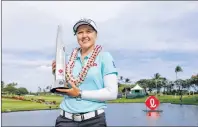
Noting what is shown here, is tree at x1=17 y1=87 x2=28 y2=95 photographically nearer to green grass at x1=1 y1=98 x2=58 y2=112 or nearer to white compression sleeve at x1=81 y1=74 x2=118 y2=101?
green grass at x1=1 y1=98 x2=58 y2=112

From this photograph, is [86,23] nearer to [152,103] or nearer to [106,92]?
[106,92]

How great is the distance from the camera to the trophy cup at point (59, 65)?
1.14 metres

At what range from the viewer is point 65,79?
117 centimetres

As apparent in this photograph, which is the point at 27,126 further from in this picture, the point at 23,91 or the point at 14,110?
the point at 14,110

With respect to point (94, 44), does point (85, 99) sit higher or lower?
lower

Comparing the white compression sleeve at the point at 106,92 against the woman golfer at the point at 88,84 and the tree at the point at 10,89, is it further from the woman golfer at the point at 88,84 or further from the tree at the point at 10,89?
the tree at the point at 10,89

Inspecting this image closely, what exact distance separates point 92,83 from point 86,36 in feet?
0.48

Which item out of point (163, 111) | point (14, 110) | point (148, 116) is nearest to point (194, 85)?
point (163, 111)

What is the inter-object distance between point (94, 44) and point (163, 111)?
7007mm

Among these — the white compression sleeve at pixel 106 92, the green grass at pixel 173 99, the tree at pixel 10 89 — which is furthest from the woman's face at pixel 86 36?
the green grass at pixel 173 99

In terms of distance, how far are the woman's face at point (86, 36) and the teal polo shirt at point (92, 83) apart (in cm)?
5

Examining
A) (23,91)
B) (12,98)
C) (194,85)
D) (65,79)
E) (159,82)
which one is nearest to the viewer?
(65,79)

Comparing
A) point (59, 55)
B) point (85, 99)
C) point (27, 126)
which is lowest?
point (27, 126)

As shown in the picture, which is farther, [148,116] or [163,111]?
[163,111]
